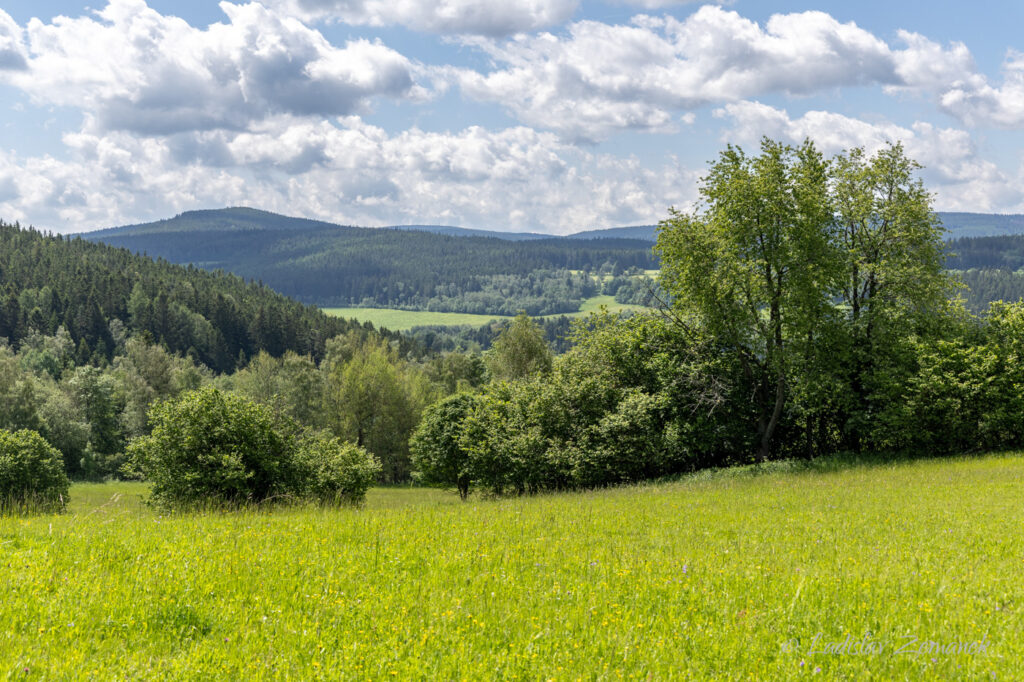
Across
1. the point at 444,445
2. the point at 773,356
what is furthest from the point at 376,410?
the point at 773,356

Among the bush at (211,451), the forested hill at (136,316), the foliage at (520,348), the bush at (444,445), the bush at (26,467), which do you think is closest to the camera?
the bush at (211,451)

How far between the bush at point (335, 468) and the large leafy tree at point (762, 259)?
69.0 ft

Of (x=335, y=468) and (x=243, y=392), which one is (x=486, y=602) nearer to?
(x=335, y=468)

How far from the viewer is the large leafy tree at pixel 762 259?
34.7 m

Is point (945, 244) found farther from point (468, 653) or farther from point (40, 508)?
point (40, 508)

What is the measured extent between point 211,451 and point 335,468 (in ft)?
27.3

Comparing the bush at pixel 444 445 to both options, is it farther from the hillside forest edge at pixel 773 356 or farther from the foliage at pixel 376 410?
the foliage at pixel 376 410

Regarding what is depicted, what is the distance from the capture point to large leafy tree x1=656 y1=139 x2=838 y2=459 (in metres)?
34.7

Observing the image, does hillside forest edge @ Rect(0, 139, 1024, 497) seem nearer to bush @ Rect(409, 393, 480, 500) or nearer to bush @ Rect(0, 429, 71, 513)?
bush @ Rect(409, 393, 480, 500)

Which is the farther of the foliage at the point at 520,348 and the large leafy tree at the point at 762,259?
the foliage at the point at 520,348

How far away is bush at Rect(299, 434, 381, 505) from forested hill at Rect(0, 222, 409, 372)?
132794 mm

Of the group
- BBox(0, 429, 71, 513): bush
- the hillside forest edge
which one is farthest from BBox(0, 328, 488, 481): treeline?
the hillside forest edge

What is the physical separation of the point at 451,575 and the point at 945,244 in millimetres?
39270

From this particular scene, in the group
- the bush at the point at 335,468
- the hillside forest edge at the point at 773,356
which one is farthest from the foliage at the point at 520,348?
the bush at the point at 335,468
